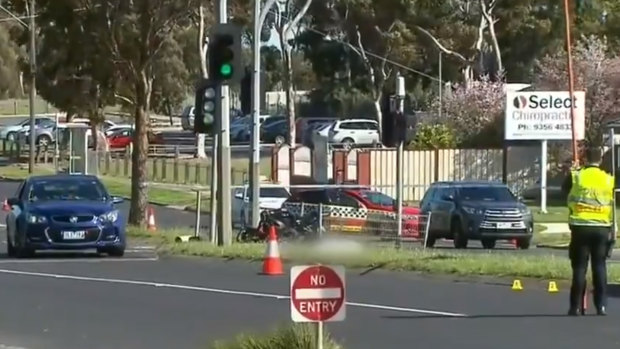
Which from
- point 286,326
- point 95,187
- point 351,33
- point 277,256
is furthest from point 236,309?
point 351,33

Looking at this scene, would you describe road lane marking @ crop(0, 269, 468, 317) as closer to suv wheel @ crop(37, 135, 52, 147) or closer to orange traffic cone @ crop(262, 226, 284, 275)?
orange traffic cone @ crop(262, 226, 284, 275)

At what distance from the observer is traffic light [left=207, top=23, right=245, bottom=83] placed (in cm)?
Answer: 2616

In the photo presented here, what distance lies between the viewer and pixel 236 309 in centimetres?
1734

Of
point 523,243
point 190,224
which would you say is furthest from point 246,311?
point 190,224

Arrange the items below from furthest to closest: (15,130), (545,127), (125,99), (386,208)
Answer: (15,130) < (545,127) < (125,99) < (386,208)

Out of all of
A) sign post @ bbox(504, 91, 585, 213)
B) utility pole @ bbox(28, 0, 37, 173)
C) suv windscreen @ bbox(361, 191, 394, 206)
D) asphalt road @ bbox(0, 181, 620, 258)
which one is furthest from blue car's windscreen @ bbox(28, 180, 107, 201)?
sign post @ bbox(504, 91, 585, 213)

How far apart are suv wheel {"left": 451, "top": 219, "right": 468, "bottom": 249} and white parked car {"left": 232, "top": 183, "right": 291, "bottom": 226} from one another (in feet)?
20.3

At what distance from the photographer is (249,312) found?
17.0 meters

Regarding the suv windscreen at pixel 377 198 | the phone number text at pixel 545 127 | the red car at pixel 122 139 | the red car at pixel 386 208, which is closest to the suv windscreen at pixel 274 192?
the red car at pixel 386 208

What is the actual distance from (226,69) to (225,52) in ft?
1.06

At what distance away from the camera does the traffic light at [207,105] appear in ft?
88.4

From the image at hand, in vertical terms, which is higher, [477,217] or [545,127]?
[545,127]

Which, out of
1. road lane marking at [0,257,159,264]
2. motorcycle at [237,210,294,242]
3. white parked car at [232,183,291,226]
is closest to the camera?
road lane marking at [0,257,159,264]

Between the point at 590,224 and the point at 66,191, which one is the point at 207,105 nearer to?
the point at 66,191
